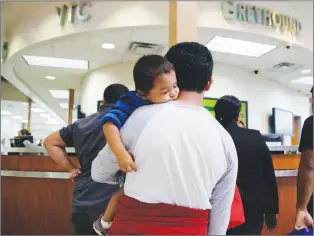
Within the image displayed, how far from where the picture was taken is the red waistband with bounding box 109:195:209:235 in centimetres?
90

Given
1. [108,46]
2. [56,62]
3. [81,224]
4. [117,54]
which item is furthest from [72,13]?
[81,224]

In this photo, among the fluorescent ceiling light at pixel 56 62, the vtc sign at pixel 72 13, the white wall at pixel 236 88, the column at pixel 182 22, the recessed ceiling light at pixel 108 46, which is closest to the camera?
the column at pixel 182 22

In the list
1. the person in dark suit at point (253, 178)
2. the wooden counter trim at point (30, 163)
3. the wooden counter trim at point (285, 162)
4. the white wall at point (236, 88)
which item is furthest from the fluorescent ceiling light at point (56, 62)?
the person in dark suit at point (253, 178)

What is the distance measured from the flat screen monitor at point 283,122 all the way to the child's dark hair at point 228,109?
5.00 m

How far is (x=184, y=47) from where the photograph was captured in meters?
1.04

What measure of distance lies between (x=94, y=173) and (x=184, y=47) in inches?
19.8

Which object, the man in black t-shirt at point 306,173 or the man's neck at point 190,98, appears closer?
the man's neck at point 190,98

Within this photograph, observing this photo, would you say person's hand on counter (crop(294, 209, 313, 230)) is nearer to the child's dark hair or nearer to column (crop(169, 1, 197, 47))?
the child's dark hair

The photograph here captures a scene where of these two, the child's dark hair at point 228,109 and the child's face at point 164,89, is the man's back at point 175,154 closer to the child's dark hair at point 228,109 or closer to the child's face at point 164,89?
the child's face at point 164,89

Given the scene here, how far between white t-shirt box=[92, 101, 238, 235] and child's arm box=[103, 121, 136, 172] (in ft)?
0.07

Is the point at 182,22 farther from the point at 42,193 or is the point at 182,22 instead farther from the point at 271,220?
A: the point at 42,193

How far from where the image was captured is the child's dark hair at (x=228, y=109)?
179 centimetres

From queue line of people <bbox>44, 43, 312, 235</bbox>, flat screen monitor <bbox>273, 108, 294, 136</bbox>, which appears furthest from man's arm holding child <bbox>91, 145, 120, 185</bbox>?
flat screen monitor <bbox>273, 108, 294, 136</bbox>

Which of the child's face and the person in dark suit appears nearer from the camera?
the child's face
